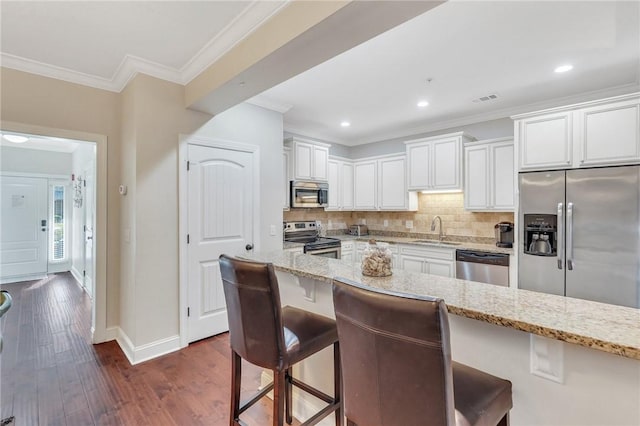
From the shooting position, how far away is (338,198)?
17.5 feet

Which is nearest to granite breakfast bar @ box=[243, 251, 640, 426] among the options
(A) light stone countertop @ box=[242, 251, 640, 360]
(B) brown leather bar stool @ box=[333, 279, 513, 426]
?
(A) light stone countertop @ box=[242, 251, 640, 360]

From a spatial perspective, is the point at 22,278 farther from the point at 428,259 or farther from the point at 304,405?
the point at 428,259

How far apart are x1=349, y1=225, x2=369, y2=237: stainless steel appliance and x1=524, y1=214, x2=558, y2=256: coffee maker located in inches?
111

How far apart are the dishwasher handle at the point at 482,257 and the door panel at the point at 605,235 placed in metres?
0.64

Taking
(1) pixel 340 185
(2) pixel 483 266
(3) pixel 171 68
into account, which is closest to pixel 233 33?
(3) pixel 171 68

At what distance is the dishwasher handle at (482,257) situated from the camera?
348 cm

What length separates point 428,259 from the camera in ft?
13.6

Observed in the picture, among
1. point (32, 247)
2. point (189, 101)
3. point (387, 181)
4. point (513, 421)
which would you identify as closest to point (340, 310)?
point (513, 421)

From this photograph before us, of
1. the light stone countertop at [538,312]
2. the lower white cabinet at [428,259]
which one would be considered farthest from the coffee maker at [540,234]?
the light stone countertop at [538,312]

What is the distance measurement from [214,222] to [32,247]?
5.10m

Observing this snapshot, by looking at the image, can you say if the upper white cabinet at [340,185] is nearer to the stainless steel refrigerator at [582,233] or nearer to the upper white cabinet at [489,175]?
the upper white cabinet at [489,175]

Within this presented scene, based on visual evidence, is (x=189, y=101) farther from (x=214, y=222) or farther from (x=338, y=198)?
(x=338, y=198)

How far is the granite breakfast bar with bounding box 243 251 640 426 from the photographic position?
88 cm

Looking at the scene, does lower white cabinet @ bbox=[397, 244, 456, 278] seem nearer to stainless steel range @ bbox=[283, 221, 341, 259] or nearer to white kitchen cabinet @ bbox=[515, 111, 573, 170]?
stainless steel range @ bbox=[283, 221, 341, 259]
